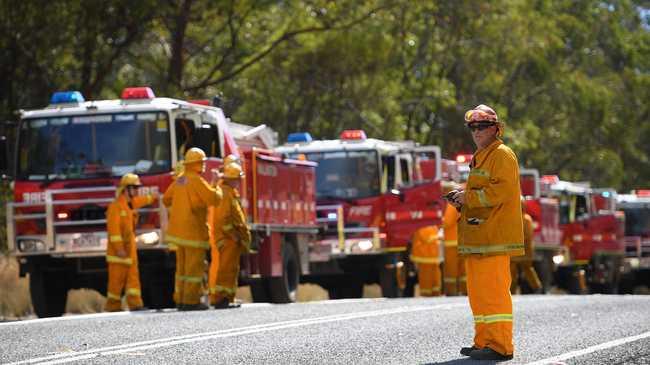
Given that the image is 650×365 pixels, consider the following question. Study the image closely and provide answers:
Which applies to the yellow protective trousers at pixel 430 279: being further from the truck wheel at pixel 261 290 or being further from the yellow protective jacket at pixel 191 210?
the yellow protective jacket at pixel 191 210

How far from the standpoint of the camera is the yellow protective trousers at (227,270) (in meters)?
18.7

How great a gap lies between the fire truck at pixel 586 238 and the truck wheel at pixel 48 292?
62.3 feet

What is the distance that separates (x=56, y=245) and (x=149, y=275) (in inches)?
50.1

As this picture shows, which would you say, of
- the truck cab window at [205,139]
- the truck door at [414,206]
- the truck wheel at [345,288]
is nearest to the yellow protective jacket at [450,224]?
the truck door at [414,206]

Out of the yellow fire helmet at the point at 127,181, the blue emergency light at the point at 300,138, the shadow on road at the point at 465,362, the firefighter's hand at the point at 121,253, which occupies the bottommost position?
the shadow on road at the point at 465,362

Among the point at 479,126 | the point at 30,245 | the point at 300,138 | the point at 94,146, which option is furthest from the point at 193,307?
the point at 300,138

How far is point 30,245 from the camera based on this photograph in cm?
2011

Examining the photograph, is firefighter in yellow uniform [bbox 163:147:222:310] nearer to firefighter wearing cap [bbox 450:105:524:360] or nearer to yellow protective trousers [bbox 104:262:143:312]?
yellow protective trousers [bbox 104:262:143:312]

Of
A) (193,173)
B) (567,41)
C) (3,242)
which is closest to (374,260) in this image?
(3,242)

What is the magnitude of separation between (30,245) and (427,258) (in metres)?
8.36

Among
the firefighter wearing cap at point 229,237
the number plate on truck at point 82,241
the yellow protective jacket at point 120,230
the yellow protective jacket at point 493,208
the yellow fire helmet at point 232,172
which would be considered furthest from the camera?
the number plate on truck at point 82,241

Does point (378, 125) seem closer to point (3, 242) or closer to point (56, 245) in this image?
point (3, 242)

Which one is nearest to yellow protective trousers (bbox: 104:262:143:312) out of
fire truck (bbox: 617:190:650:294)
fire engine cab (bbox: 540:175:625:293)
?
fire engine cab (bbox: 540:175:625:293)

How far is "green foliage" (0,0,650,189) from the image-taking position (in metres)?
31.6
